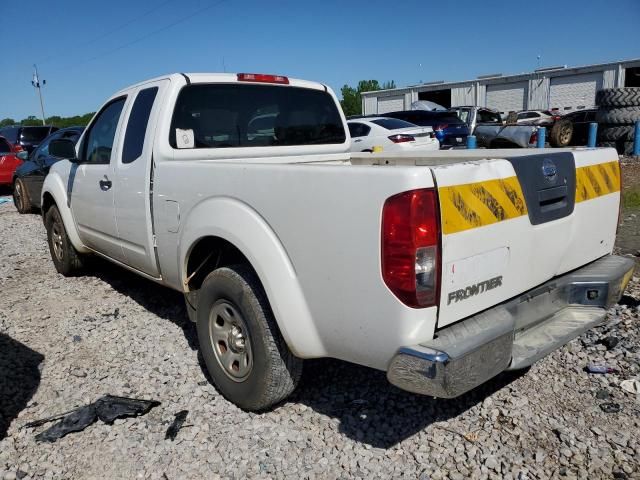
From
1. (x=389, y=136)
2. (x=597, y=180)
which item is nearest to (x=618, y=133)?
(x=389, y=136)

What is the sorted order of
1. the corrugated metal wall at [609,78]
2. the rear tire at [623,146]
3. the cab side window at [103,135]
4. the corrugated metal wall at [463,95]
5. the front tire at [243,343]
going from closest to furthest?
1. the front tire at [243,343]
2. the cab side window at [103,135]
3. the rear tire at [623,146]
4. the corrugated metal wall at [609,78]
5. the corrugated metal wall at [463,95]

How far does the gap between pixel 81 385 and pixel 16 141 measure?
15.1m

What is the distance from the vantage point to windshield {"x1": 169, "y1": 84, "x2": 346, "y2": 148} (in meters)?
3.68

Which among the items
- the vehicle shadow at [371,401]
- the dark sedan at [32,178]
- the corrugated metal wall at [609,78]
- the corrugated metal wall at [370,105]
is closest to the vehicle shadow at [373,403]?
the vehicle shadow at [371,401]

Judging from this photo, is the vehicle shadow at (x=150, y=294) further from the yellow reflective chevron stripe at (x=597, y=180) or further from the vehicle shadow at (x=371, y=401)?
the yellow reflective chevron stripe at (x=597, y=180)

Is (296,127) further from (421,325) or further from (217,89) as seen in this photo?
(421,325)

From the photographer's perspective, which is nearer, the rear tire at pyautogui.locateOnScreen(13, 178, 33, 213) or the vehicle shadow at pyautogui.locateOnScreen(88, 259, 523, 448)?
the vehicle shadow at pyautogui.locateOnScreen(88, 259, 523, 448)

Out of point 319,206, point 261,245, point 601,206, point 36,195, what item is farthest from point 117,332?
point 36,195

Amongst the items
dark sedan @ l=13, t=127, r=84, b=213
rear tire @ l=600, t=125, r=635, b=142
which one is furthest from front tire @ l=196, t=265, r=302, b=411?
rear tire @ l=600, t=125, r=635, b=142

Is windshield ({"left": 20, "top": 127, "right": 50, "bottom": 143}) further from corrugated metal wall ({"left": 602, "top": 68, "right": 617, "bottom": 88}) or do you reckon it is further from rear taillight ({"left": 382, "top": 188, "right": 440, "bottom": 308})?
corrugated metal wall ({"left": 602, "top": 68, "right": 617, "bottom": 88})

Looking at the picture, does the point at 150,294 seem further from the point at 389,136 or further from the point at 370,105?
the point at 370,105

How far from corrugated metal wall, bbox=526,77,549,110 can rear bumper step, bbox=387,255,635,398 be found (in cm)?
3713

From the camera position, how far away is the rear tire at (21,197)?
34.8 feet

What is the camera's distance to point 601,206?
3012mm
